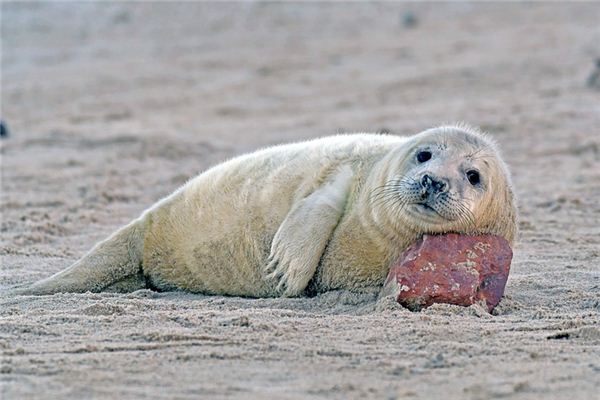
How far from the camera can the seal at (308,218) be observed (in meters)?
5.01

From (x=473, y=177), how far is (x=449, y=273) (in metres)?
0.44

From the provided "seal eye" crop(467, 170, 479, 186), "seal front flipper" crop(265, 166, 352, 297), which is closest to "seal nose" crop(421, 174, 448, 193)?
"seal eye" crop(467, 170, 479, 186)

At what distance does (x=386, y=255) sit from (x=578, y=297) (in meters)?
0.82

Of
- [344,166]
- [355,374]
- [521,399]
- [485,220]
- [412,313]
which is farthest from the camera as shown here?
[344,166]

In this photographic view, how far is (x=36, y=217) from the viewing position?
289 inches

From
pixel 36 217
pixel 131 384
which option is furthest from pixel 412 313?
pixel 36 217

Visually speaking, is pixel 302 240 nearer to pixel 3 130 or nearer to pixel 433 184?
pixel 433 184

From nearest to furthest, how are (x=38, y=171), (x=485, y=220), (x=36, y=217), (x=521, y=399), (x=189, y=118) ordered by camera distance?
(x=521, y=399), (x=485, y=220), (x=36, y=217), (x=38, y=171), (x=189, y=118)

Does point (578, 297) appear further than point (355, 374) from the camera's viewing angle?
Yes

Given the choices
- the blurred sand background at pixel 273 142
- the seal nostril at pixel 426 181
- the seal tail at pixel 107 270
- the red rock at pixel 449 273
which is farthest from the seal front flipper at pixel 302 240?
the seal tail at pixel 107 270

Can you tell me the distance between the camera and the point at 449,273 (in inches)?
192

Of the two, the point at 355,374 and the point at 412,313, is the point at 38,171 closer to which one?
the point at 412,313

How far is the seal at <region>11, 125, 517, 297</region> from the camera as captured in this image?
501cm

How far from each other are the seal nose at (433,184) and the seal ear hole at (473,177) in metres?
0.19
